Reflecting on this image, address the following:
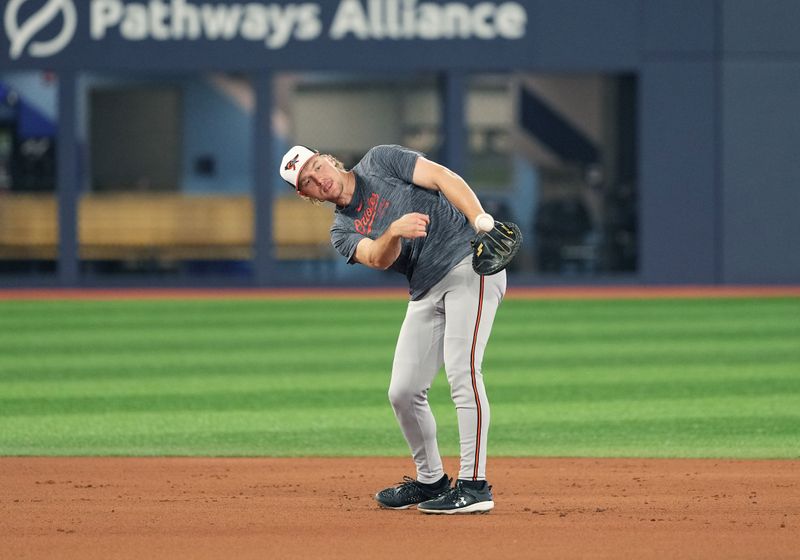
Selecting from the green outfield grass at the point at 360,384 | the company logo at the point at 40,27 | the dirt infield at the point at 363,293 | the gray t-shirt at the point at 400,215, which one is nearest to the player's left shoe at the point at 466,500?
the gray t-shirt at the point at 400,215

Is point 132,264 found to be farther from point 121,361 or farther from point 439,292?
point 439,292

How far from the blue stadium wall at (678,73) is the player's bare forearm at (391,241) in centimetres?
1717

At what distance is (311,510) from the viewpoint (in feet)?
23.4

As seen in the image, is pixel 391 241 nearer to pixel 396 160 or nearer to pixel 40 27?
pixel 396 160

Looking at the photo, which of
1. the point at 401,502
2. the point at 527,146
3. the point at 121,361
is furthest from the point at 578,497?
the point at 527,146

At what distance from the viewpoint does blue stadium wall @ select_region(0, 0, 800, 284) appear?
23438 millimetres

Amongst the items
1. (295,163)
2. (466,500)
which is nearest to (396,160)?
(295,163)

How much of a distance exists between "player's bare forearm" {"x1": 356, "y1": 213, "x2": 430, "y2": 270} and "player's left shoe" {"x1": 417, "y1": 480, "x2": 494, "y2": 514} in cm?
112

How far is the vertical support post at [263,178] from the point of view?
23578mm

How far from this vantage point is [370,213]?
679 centimetres

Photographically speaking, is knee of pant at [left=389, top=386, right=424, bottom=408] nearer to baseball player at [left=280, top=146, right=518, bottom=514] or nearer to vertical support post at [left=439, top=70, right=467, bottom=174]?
baseball player at [left=280, top=146, right=518, bottom=514]

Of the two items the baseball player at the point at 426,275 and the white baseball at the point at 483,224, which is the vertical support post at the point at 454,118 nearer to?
the baseball player at the point at 426,275

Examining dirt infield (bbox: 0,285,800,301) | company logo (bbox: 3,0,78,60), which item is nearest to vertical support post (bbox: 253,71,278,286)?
dirt infield (bbox: 0,285,800,301)

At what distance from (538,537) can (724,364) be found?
279 inches
